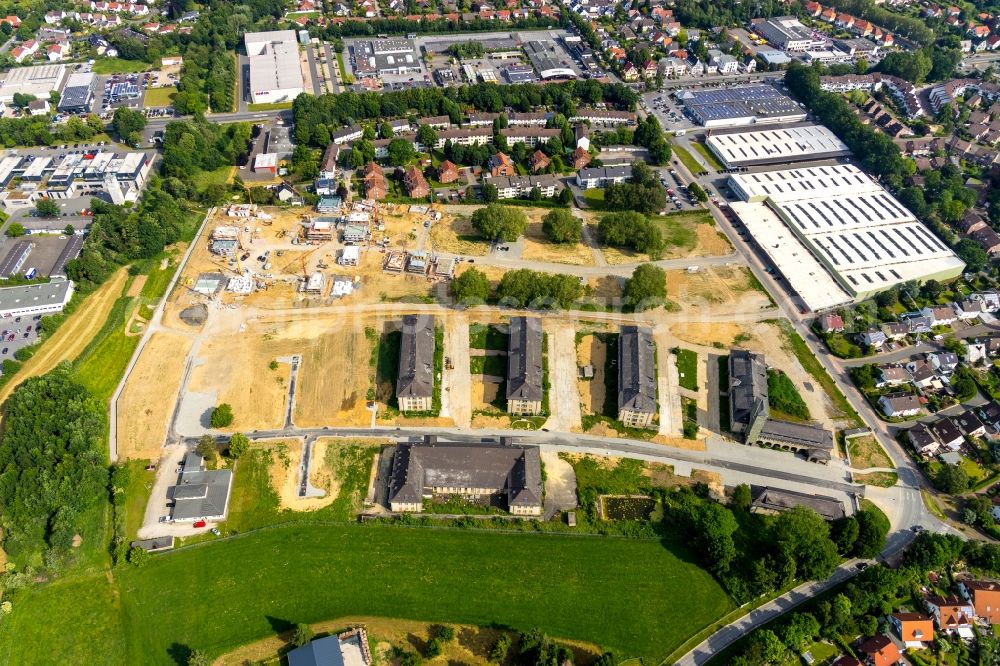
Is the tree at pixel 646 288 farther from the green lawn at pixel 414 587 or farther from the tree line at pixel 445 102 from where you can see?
the tree line at pixel 445 102

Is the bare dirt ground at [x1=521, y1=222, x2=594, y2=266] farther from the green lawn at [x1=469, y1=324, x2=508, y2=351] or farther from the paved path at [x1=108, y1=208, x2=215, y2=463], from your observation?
the paved path at [x1=108, y1=208, x2=215, y2=463]

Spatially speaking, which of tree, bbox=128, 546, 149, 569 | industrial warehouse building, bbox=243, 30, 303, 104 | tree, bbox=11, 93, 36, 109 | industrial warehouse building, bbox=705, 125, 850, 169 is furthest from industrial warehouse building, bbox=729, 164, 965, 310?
tree, bbox=11, 93, 36, 109

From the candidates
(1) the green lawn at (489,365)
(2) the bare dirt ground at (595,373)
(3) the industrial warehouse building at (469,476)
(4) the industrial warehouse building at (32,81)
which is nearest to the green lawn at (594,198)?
(2) the bare dirt ground at (595,373)

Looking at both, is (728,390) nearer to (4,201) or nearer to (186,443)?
(186,443)

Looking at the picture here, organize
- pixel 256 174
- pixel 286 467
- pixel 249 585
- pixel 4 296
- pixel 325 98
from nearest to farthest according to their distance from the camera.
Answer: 1. pixel 249 585
2. pixel 286 467
3. pixel 4 296
4. pixel 256 174
5. pixel 325 98

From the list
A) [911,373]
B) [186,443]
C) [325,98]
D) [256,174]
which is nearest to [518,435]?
[186,443]
